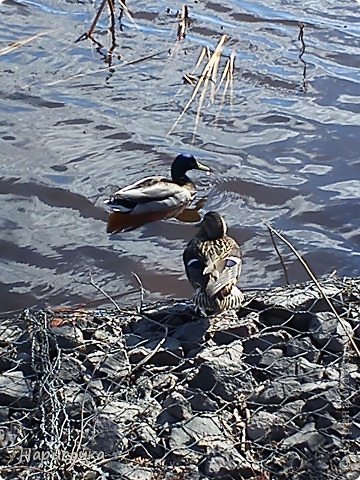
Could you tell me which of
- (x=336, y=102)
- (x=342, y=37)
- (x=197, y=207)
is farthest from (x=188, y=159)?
(x=342, y=37)

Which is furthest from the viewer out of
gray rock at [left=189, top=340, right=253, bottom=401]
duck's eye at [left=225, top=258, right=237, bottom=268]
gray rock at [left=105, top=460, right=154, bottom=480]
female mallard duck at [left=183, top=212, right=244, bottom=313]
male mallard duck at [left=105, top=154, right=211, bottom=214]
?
male mallard duck at [left=105, top=154, right=211, bottom=214]

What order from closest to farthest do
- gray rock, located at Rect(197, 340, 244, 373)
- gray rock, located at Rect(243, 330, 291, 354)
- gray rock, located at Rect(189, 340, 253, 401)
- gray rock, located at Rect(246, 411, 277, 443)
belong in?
gray rock, located at Rect(246, 411, 277, 443), gray rock, located at Rect(189, 340, 253, 401), gray rock, located at Rect(197, 340, 244, 373), gray rock, located at Rect(243, 330, 291, 354)

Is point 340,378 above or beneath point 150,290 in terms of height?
above

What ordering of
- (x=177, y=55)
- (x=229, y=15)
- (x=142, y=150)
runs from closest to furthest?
(x=142, y=150) → (x=177, y=55) → (x=229, y=15)

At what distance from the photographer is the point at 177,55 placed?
1002 centimetres

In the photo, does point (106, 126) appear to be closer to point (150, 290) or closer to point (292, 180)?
point (292, 180)

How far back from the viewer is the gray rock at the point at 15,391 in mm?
4105

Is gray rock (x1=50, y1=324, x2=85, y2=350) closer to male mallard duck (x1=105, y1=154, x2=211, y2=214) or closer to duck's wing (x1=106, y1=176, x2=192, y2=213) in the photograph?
duck's wing (x1=106, y1=176, x2=192, y2=213)

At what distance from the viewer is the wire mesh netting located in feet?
12.4

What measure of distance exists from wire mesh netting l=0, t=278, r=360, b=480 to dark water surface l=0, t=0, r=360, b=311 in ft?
4.74

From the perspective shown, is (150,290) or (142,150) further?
(142,150)

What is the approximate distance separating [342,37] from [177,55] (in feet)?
5.91

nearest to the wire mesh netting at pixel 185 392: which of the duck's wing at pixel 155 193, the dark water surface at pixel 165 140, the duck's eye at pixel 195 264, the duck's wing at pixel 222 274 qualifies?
the duck's wing at pixel 222 274

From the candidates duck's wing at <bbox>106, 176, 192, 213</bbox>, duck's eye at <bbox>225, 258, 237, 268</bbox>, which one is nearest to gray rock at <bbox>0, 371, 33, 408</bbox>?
duck's eye at <bbox>225, 258, 237, 268</bbox>
